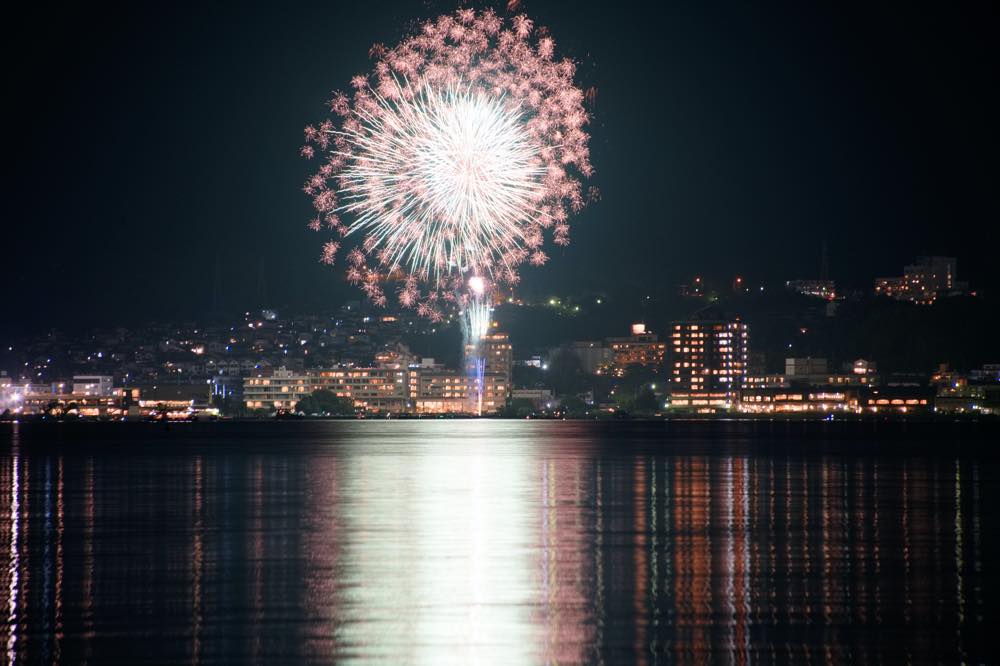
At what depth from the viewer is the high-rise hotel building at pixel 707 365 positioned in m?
191

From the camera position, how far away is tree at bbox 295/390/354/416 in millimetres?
184125

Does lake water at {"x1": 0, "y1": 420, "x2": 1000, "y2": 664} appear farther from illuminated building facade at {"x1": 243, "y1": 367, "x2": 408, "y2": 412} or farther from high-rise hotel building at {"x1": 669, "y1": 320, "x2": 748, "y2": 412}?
high-rise hotel building at {"x1": 669, "y1": 320, "x2": 748, "y2": 412}

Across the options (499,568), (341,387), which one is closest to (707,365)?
(341,387)

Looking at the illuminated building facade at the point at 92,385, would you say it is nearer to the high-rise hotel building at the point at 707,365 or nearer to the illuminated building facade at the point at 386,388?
the illuminated building facade at the point at 386,388

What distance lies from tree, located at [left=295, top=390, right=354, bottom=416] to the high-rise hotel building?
4414cm

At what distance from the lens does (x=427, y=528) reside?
104ft

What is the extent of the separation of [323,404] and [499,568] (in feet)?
531

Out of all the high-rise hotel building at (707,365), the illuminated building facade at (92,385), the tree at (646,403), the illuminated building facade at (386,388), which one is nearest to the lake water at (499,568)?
the tree at (646,403)

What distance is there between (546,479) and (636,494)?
7194mm

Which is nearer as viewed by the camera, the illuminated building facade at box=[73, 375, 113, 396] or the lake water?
the lake water

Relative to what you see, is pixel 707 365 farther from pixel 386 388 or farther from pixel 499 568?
pixel 499 568

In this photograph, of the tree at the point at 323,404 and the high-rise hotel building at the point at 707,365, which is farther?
the high-rise hotel building at the point at 707,365

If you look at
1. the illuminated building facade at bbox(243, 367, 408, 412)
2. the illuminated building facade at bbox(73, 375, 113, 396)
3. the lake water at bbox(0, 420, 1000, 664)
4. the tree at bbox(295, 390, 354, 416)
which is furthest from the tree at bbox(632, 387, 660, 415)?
the lake water at bbox(0, 420, 1000, 664)

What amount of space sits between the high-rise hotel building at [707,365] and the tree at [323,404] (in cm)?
4414
